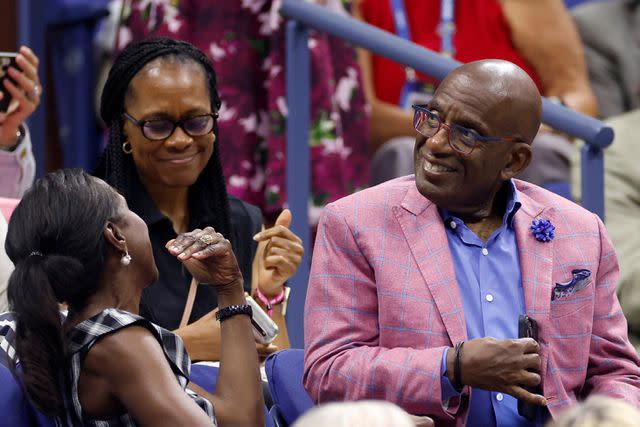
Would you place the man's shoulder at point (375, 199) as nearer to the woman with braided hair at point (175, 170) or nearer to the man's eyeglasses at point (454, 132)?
the man's eyeglasses at point (454, 132)

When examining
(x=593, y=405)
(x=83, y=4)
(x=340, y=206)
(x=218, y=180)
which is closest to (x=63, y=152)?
(x=83, y=4)

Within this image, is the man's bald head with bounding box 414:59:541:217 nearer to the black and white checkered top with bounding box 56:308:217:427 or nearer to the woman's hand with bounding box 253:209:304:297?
the woman's hand with bounding box 253:209:304:297

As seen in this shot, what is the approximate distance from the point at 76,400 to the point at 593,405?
1283 millimetres

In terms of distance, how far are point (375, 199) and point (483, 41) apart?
2.67 meters

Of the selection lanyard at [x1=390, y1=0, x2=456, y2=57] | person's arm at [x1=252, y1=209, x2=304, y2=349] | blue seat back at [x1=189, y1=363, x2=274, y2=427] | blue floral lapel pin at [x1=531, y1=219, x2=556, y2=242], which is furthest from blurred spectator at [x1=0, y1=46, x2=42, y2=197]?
lanyard at [x1=390, y1=0, x2=456, y2=57]

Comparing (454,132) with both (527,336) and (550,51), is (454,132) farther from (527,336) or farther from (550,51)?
(550,51)

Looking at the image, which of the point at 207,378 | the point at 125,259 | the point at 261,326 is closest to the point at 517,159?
the point at 261,326

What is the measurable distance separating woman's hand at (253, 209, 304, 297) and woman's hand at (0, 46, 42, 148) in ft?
2.96

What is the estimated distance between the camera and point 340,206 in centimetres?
346

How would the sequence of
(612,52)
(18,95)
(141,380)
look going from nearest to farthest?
(141,380)
(18,95)
(612,52)

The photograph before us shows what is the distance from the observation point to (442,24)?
19.5 ft

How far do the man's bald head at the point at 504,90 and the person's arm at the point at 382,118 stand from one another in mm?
2081

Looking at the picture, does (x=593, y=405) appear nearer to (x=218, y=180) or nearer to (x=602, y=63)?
(x=218, y=180)

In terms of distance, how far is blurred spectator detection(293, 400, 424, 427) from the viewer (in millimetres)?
2057
